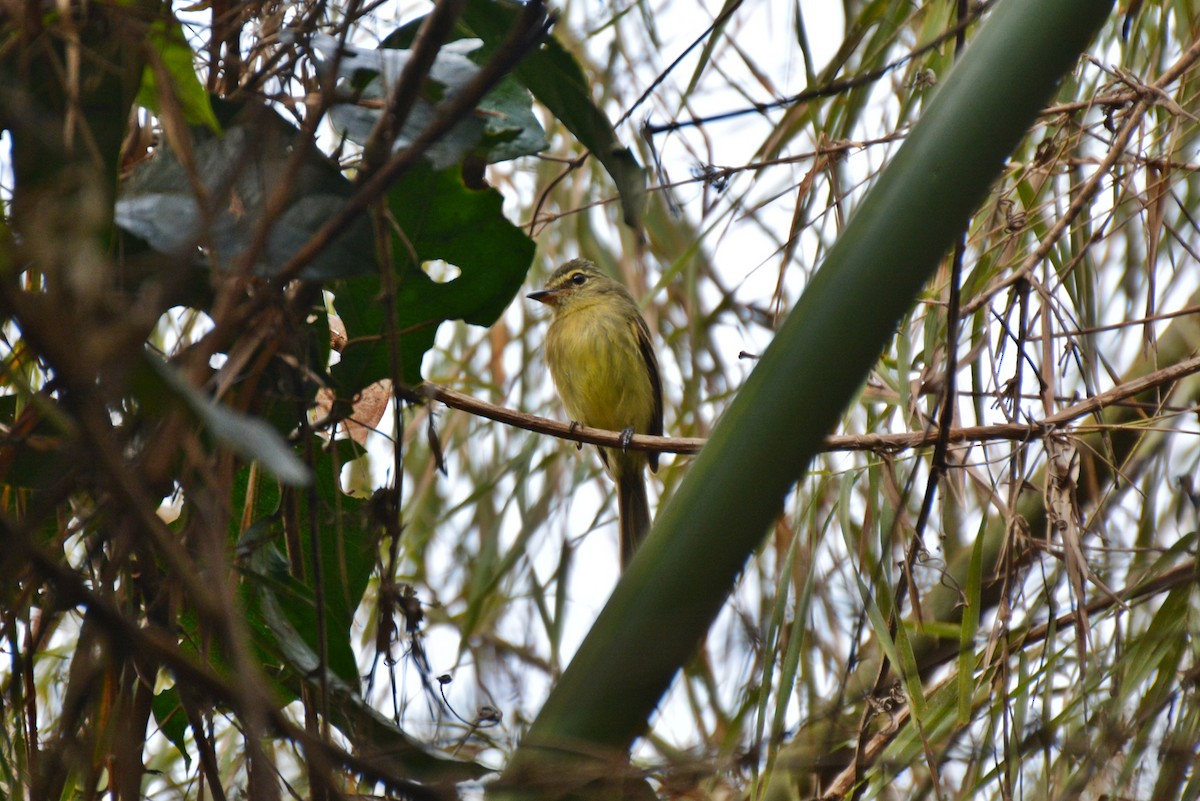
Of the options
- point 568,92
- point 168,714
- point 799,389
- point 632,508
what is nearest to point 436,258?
point 568,92

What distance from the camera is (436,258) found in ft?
5.40

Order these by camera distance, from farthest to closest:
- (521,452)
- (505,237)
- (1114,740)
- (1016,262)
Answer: (521,452) < (1016,262) < (505,237) < (1114,740)

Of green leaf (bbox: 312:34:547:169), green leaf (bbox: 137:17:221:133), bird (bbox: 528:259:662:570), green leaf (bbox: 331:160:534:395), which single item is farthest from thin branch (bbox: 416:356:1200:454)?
bird (bbox: 528:259:662:570)

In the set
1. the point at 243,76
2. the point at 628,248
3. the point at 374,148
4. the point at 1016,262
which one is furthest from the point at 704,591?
the point at 628,248

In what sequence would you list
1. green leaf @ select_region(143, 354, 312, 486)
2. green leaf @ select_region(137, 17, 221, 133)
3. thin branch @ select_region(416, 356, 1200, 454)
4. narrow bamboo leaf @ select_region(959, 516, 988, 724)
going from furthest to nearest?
thin branch @ select_region(416, 356, 1200, 454) → narrow bamboo leaf @ select_region(959, 516, 988, 724) → green leaf @ select_region(137, 17, 221, 133) → green leaf @ select_region(143, 354, 312, 486)

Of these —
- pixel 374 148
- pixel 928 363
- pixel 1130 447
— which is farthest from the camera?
pixel 1130 447

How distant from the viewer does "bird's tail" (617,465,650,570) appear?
3921 mm

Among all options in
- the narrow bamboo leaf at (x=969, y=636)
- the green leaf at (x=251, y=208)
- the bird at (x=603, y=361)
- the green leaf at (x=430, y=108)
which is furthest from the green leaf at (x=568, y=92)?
the bird at (x=603, y=361)

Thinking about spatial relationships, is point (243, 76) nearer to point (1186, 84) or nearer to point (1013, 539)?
point (1013, 539)

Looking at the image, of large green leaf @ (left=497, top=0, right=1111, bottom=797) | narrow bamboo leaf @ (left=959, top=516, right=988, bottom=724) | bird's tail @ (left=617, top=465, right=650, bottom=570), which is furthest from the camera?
bird's tail @ (left=617, top=465, right=650, bottom=570)

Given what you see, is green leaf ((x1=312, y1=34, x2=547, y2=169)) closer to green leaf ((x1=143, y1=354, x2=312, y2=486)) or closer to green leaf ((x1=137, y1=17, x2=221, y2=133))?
green leaf ((x1=137, y1=17, x2=221, y2=133))

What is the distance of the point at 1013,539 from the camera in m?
2.02

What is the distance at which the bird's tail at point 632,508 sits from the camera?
12.9 feet

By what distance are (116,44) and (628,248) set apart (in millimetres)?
2610
